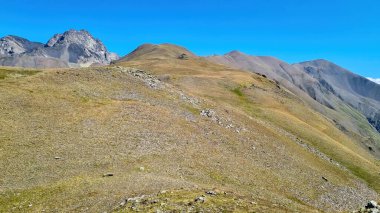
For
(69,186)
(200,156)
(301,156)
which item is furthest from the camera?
(301,156)

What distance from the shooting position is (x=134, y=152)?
5509 centimetres

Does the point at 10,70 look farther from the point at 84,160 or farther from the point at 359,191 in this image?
the point at 359,191

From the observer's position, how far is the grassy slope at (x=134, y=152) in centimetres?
4200

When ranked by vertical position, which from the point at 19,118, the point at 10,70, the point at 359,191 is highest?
the point at 10,70

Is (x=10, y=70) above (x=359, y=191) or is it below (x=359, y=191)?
above

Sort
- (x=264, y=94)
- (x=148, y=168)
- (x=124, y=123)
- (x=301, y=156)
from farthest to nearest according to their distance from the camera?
1. (x=264, y=94)
2. (x=301, y=156)
3. (x=124, y=123)
4. (x=148, y=168)

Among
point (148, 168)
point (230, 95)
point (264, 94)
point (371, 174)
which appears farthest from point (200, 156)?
point (264, 94)

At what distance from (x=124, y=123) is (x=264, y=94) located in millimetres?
84581

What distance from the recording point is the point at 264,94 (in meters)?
142

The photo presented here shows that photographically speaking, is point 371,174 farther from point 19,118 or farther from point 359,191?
point 19,118

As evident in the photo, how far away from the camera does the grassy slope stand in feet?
138

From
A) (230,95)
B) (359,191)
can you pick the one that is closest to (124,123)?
(359,191)

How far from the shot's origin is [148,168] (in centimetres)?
4997

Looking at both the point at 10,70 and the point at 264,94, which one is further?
the point at 264,94
